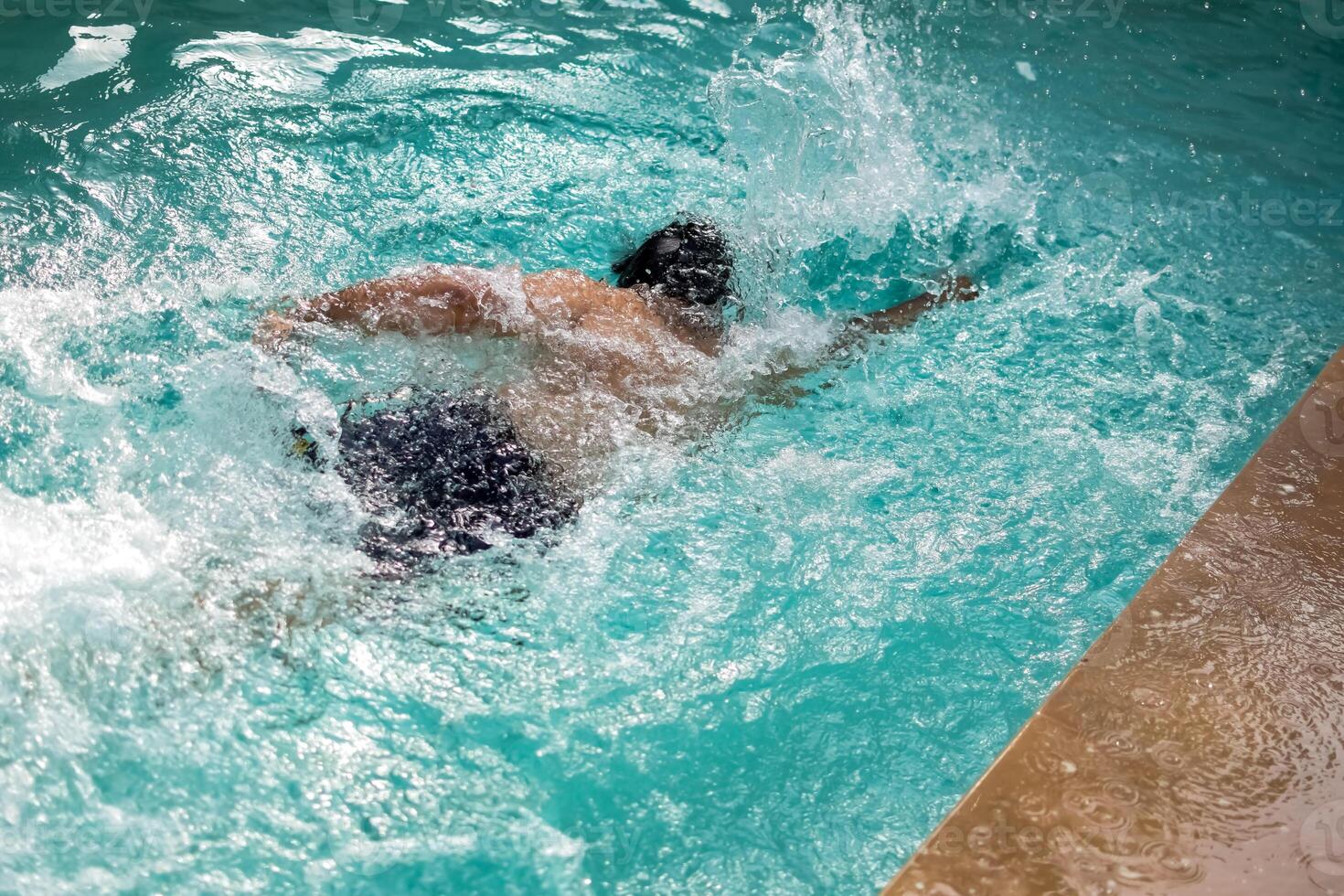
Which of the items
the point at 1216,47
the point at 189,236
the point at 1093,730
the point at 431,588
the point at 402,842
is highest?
the point at 1216,47

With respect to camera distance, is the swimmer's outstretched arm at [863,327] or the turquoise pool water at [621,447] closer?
the turquoise pool water at [621,447]

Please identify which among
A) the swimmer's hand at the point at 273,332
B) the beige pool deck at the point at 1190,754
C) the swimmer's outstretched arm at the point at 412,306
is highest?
the swimmer's outstretched arm at the point at 412,306

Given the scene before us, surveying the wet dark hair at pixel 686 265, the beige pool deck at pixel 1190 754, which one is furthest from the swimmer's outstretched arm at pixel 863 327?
the beige pool deck at pixel 1190 754

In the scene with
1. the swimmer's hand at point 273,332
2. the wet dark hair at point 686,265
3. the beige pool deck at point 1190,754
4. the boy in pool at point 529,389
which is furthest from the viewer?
the wet dark hair at point 686,265

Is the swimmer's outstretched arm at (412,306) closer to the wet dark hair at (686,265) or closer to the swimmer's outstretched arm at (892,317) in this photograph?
the wet dark hair at (686,265)

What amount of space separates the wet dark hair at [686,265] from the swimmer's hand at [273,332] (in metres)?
0.95

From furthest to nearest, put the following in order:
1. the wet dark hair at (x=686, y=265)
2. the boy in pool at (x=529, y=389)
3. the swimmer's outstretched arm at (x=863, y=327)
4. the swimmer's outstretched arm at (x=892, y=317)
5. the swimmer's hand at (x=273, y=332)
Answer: the swimmer's outstretched arm at (x=892, y=317)
the swimmer's outstretched arm at (x=863, y=327)
the wet dark hair at (x=686, y=265)
the swimmer's hand at (x=273, y=332)
the boy in pool at (x=529, y=389)

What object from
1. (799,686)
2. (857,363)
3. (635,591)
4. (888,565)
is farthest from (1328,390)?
(635,591)

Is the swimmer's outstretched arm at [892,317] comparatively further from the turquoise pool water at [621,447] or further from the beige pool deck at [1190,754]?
the beige pool deck at [1190,754]

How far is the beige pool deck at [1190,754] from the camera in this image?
1.98 metres

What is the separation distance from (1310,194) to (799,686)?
171 inches

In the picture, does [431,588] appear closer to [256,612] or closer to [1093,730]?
[256,612]

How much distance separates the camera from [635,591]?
257 centimetres

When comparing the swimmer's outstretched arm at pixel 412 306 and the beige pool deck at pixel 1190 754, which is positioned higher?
the swimmer's outstretched arm at pixel 412 306
